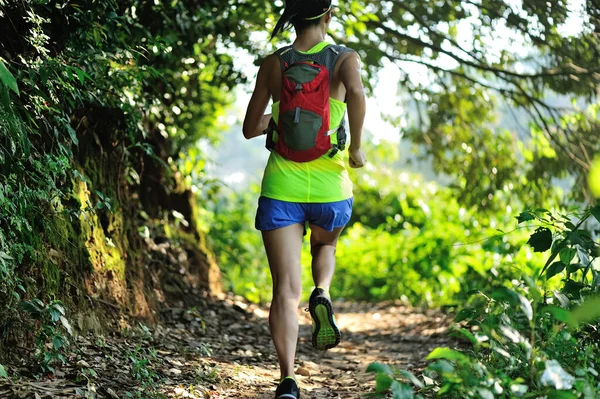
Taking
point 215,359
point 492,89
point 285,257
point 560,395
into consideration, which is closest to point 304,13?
point 285,257

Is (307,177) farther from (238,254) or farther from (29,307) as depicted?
(238,254)

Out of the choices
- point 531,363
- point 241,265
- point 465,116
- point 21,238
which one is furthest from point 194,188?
point 531,363

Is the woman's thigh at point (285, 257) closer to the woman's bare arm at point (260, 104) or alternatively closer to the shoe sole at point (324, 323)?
the shoe sole at point (324, 323)

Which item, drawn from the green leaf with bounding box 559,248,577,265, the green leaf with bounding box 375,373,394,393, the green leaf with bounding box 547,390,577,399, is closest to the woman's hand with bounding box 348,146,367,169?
the green leaf with bounding box 559,248,577,265

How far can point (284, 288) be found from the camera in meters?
3.36

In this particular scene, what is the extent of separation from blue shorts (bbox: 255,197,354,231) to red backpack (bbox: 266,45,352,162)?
0.23 m

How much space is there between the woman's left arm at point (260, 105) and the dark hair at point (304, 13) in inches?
6.6

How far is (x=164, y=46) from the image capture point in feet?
14.4

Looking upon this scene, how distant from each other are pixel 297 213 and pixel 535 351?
49.2 inches

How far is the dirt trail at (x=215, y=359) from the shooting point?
3.25 metres

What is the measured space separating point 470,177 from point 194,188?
3.11 meters

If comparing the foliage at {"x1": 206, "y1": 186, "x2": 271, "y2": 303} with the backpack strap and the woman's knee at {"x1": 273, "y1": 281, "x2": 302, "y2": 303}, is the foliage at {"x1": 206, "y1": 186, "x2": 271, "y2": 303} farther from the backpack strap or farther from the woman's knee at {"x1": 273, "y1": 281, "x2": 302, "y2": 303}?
the backpack strap

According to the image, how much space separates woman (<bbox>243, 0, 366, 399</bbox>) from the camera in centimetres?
336

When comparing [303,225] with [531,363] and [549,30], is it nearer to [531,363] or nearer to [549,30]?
[531,363]
